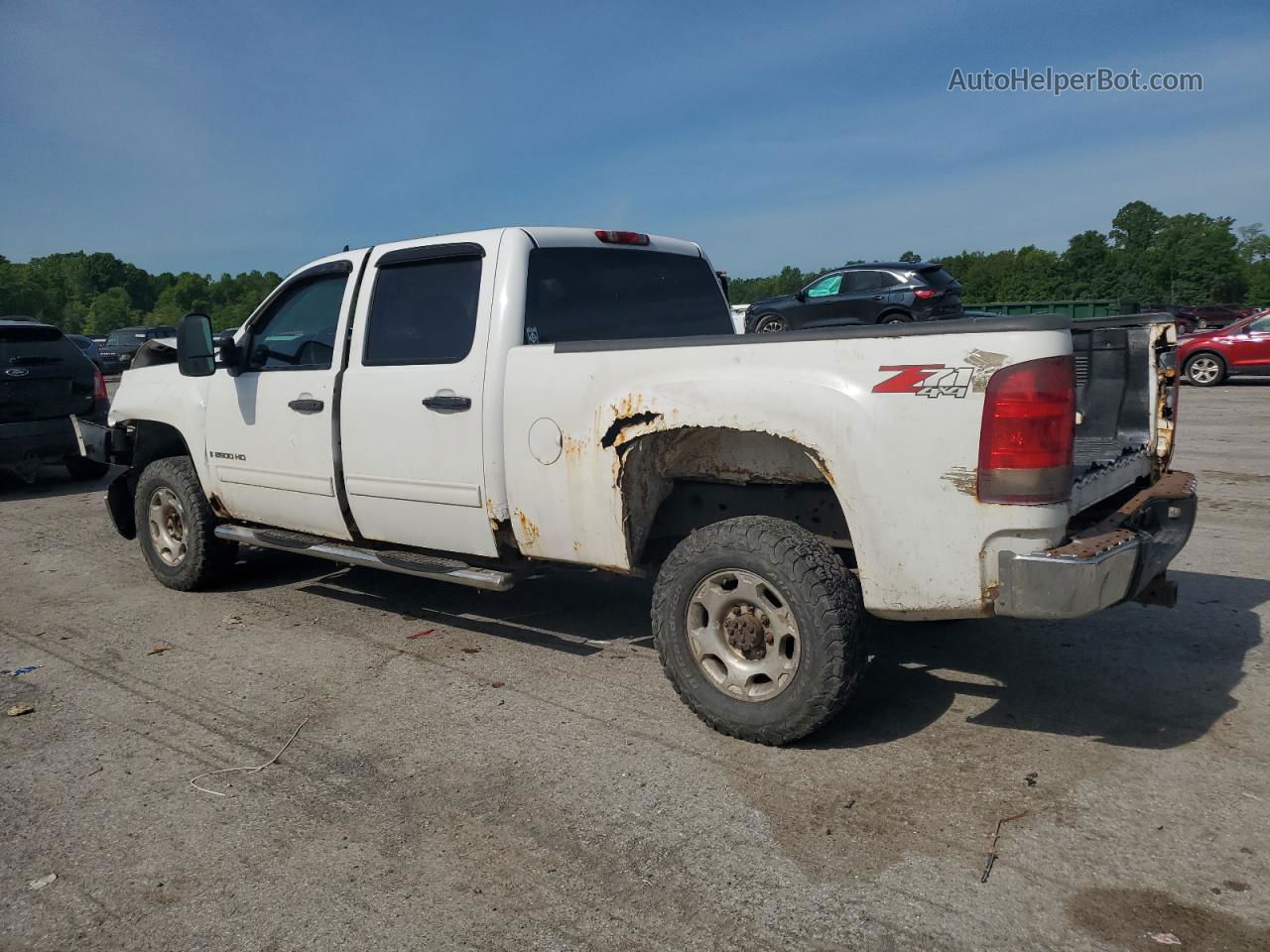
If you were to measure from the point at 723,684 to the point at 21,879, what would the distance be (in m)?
2.42

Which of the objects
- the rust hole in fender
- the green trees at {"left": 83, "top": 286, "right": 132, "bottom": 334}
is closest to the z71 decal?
the rust hole in fender

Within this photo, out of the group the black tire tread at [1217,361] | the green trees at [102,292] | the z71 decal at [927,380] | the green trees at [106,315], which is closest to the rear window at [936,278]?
the black tire tread at [1217,361]

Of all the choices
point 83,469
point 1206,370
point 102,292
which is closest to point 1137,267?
point 1206,370

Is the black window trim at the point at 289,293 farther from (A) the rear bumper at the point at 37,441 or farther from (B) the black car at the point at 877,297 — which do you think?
(B) the black car at the point at 877,297

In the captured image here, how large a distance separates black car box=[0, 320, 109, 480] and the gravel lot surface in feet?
17.6

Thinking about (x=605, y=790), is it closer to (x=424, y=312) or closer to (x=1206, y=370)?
(x=424, y=312)

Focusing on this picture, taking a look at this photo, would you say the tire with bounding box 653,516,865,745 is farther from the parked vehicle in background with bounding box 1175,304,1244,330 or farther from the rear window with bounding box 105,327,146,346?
the parked vehicle in background with bounding box 1175,304,1244,330

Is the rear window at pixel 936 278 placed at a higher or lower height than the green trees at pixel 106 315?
lower

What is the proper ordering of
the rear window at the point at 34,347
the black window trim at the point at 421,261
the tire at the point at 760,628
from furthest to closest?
the rear window at the point at 34,347, the black window trim at the point at 421,261, the tire at the point at 760,628

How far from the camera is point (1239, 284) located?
8150 centimetres

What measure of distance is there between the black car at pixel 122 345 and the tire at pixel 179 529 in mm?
30596

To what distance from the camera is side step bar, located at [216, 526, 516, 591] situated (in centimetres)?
454

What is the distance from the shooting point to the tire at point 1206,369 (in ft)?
60.5

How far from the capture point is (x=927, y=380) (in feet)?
10.7
